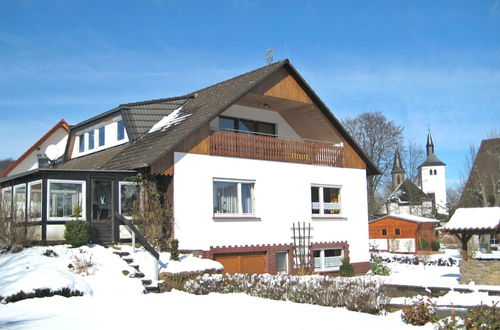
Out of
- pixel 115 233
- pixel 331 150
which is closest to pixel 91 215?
pixel 115 233

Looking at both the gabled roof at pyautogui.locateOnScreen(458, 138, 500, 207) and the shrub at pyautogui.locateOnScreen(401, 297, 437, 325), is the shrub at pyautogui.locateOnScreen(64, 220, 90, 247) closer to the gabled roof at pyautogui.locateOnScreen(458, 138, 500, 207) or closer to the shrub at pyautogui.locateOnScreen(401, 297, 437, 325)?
the shrub at pyautogui.locateOnScreen(401, 297, 437, 325)

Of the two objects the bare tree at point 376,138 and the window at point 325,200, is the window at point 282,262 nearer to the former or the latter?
the window at point 325,200

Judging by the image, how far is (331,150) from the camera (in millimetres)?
24500

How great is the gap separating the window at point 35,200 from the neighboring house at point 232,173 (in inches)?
2.0

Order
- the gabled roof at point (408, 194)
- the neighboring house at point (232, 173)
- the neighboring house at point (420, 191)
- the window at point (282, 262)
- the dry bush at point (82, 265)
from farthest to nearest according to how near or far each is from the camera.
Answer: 1. the gabled roof at point (408, 194)
2. the neighboring house at point (420, 191)
3. the window at point (282, 262)
4. the neighboring house at point (232, 173)
5. the dry bush at point (82, 265)

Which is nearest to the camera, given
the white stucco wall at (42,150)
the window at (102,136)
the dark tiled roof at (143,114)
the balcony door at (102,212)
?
the balcony door at (102,212)

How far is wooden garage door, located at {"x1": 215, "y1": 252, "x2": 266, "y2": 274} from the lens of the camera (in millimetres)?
19891

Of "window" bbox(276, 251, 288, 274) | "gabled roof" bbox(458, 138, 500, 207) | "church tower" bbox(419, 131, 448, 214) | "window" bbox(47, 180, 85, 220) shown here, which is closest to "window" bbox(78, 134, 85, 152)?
"window" bbox(47, 180, 85, 220)

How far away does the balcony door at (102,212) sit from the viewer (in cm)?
1795

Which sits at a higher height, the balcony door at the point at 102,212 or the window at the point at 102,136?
the window at the point at 102,136

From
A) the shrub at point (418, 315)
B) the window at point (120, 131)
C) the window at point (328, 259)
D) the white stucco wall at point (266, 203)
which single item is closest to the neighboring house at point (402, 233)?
the white stucco wall at point (266, 203)

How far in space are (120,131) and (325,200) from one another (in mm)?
9025

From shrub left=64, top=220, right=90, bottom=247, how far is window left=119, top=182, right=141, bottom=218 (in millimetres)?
2012

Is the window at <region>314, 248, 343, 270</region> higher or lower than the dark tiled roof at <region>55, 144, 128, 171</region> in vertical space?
lower
